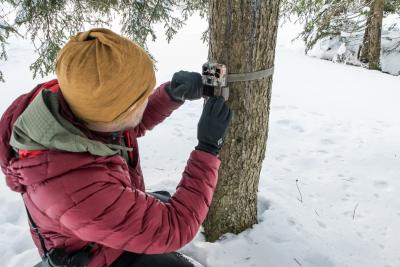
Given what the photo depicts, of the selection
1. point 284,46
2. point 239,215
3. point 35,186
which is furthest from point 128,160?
point 284,46

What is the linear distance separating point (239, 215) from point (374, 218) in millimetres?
1186

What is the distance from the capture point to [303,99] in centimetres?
621

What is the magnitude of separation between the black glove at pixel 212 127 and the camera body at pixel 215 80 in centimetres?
21

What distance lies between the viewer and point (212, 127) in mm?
1723

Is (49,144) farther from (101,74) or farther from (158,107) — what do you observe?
(158,107)

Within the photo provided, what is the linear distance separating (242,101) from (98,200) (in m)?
1.06

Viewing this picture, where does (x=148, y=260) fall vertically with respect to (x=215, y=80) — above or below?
below

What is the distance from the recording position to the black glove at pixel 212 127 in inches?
67.4

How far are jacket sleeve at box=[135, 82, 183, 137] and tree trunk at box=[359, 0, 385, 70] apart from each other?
8.07m

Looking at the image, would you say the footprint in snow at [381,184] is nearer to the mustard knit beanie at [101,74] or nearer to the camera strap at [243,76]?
A: the camera strap at [243,76]

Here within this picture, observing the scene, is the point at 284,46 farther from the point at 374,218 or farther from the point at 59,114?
the point at 59,114

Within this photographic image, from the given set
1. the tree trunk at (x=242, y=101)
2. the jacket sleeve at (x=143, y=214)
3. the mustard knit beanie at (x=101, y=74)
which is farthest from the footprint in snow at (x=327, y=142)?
the mustard knit beanie at (x=101, y=74)

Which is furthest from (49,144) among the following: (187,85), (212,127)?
(187,85)

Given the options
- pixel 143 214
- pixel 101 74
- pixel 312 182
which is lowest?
pixel 312 182
